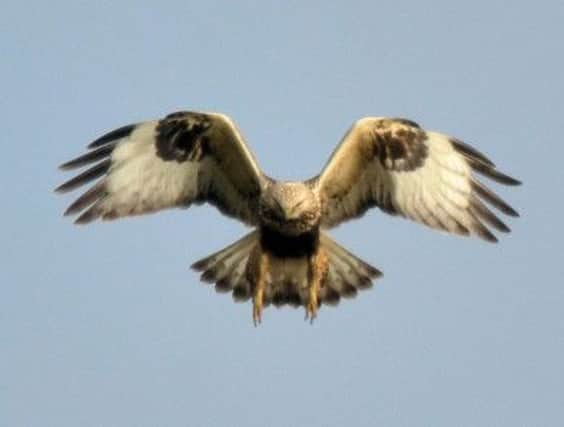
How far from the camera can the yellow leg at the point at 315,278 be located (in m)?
11.5

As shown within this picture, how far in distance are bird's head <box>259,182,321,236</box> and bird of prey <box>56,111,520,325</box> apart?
0.23 m

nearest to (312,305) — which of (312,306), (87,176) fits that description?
(312,306)

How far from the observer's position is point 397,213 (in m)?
12.0

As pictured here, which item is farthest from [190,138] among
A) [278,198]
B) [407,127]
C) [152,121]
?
[407,127]

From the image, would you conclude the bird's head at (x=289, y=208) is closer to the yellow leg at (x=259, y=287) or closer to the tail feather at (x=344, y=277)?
the yellow leg at (x=259, y=287)

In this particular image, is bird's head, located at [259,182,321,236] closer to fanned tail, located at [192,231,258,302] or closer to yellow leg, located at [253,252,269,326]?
yellow leg, located at [253,252,269,326]

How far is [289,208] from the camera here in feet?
36.1

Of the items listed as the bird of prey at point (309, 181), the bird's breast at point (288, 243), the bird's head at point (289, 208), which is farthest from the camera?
the bird of prey at point (309, 181)

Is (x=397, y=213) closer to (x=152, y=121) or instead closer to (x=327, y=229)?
(x=327, y=229)

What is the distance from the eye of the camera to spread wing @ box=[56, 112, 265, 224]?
460 inches

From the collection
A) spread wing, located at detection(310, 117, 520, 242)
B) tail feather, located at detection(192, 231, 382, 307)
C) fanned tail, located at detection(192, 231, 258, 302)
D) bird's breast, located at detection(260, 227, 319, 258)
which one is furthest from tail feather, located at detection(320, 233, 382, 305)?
fanned tail, located at detection(192, 231, 258, 302)

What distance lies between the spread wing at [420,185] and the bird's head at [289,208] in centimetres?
50

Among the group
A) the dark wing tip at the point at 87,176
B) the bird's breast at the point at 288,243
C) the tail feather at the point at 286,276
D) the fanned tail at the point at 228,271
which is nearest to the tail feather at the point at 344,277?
the tail feather at the point at 286,276

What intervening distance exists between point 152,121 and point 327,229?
1849mm
